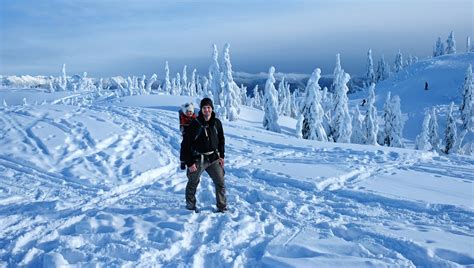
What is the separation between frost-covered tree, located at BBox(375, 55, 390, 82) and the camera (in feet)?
376

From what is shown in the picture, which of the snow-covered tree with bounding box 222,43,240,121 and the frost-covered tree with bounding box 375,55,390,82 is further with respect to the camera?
the frost-covered tree with bounding box 375,55,390,82

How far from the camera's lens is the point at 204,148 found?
7.31m

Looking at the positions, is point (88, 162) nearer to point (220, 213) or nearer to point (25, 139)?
point (25, 139)

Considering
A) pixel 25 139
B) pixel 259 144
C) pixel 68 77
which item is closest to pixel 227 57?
pixel 259 144

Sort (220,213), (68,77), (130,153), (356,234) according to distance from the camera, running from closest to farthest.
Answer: (356,234) → (220,213) → (130,153) → (68,77)

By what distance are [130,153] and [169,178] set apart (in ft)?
10.7

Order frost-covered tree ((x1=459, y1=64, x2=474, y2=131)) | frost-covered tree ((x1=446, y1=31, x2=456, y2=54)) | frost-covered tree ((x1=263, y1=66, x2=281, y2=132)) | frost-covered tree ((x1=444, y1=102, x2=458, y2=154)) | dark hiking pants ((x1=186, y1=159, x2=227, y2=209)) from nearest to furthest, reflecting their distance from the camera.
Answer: dark hiking pants ((x1=186, y1=159, x2=227, y2=209)), frost-covered tree ((x1=263, y1=66, x2=281, y2=132)), frost-covered tree ((x1=444, y1=102, x2=458, y2=154)), frost-covered tree ((x1=459, y1=64, x2=474, y2=131)), frost-covered tree ((x1=446, y1=31, x2=456, y2=54))

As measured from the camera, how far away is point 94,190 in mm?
9438

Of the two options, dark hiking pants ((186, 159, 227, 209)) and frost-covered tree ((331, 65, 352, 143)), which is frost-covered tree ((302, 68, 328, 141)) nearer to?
frost-covered tree ((331, 65, 352, 143))

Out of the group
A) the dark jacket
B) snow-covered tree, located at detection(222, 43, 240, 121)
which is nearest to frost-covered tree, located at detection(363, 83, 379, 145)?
snow-covered tree, located at detection(222, 43, 240, 121)

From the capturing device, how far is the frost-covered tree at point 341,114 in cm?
3981

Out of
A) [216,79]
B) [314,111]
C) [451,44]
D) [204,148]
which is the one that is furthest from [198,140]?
[451,44]

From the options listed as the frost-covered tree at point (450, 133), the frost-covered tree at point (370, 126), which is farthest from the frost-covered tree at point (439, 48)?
the frost-covered tree at point (370, 126)

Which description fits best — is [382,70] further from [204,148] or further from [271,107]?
[204,148]
